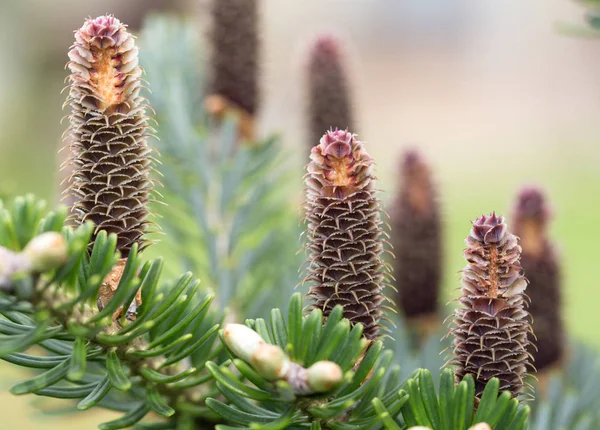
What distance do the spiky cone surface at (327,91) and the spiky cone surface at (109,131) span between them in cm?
25

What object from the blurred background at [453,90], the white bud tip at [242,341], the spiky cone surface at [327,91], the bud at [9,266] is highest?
the blurred background at [453,90]

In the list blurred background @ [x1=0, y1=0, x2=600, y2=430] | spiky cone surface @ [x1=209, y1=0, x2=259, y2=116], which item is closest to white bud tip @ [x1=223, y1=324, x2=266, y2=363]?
spiky cone surface @ [x1=209, y1=0, x2=259, y2=116]

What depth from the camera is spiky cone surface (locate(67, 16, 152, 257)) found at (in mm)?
235

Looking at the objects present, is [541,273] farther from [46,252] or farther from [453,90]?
[453,90]

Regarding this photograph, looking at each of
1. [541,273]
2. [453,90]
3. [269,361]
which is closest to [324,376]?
[269,361]

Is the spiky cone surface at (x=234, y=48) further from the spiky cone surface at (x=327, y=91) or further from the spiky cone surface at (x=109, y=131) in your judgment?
the spiky cone surface at (x=109, y=131)

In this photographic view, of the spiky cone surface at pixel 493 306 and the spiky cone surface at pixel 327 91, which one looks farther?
the spiky cone surface at pixel 327 91

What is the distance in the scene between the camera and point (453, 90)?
4.77m

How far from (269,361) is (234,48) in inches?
13.6

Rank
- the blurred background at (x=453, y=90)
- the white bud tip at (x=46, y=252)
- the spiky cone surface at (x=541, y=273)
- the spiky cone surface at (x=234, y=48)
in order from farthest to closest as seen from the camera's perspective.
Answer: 1. the blurred background at (x=453, y=90)
2. the spiky cone surface at (x=234, y=48)
3. the spiky cone surface at (x=541, y=273)
4. the white bud tip at (x=46, y=252)

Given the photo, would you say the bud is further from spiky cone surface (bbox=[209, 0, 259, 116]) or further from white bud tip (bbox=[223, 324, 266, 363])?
spiky cone surface (bbox=[209, 0, 259, 116])

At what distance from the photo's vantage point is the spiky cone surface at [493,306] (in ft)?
0.78

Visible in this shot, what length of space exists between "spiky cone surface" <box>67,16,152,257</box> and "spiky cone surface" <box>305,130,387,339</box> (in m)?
0.06

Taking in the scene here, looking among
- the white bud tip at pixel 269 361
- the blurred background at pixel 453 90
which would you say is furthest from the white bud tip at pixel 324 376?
the blurred background at pixel 453 90
